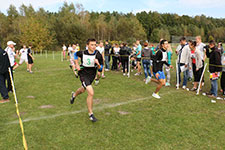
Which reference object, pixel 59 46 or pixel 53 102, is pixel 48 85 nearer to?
pixel 53 102

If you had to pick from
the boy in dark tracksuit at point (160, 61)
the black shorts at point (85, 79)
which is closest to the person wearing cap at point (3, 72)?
the black shorts at point (85, 79)

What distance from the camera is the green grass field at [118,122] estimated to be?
13.2 feet

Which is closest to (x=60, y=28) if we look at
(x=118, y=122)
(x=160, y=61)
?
(x=160, y=61)

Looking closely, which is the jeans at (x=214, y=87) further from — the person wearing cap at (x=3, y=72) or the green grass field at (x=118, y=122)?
the person wearing cap at (x=3, y=72)

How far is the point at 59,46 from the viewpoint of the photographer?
59.2 m

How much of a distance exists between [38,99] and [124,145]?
464 centimetres

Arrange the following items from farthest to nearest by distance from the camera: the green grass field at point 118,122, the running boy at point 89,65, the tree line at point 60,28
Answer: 1. the tree line at point 60,28
2. the running boy at point 89,65
3. the green grass field at point 118,122

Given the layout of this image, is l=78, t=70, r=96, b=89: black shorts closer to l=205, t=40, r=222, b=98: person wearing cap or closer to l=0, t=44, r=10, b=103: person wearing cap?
l=0, t=44, r=10, b=103: person wearing cap

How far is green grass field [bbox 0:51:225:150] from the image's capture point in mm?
4020

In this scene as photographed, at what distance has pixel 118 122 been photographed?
5.12 metres

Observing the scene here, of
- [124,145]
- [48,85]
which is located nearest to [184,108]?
[124,145]

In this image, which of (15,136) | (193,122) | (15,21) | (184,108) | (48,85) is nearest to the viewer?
(15,136)

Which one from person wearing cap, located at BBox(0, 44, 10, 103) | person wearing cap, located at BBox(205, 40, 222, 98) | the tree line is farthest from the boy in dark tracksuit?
the tree line

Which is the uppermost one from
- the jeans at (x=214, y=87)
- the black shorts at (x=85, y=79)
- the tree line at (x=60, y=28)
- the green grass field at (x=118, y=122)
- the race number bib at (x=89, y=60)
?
the tree line at (x=60, y=28)
